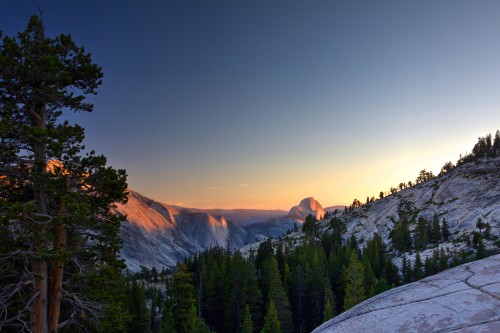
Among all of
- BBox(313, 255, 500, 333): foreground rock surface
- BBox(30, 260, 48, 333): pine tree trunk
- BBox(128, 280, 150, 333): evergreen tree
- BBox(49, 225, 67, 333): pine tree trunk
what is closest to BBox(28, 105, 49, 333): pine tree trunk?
BBox(30, 260, 48, 333): pine tree trunk

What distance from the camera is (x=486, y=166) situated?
134625 millimetres

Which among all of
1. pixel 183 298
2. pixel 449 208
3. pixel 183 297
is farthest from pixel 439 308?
pixel 449 208

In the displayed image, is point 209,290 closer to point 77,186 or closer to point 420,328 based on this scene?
point 77,186

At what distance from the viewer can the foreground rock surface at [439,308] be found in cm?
481

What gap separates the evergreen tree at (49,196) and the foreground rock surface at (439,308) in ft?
37.4

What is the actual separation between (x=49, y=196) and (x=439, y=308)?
1486cm

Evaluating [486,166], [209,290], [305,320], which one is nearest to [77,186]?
[209,290]

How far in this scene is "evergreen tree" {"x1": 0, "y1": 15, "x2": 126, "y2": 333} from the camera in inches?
508

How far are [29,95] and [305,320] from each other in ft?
201

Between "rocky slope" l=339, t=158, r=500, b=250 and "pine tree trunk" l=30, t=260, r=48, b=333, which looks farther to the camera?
"rocky slope" l=339, t=158, r=500, b=250

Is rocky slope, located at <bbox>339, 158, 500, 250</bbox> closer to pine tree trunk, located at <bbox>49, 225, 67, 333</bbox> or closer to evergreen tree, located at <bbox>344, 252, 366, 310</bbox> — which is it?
evergreen tree, located at <bbox>344, 252, 366, 310</bbox>

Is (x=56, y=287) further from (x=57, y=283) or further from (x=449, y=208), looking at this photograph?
(x=449, y=208)

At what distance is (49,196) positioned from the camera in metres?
14.1

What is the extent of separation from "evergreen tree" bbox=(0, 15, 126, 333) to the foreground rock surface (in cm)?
1139
